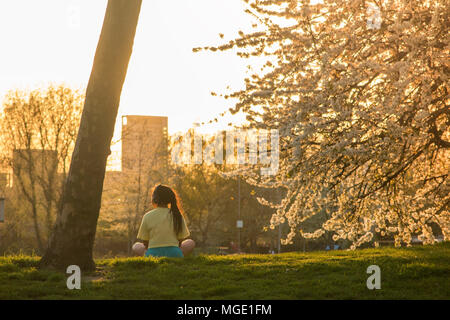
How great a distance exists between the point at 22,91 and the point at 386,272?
34.7 metres

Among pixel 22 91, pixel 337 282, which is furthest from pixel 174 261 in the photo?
pixel 22 91

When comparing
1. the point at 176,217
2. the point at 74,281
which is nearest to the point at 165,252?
the point at 176,217

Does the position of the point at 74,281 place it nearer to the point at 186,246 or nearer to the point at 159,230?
the point at 159,230

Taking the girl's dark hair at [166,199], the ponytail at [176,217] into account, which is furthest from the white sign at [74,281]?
the girl's dark hair at [166,199]

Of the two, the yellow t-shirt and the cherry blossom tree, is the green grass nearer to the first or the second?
the yellow t-shirt

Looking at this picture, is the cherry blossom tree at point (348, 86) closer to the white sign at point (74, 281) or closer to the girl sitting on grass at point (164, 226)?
the girl sitting on grass at point (164, 226)

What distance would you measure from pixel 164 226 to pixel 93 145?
4.91 feet

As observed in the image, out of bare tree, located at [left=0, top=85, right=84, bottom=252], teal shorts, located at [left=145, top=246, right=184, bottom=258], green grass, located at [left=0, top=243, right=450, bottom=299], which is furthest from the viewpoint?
bare tree, located at [left=0, top=85, right=84, bottom=252]

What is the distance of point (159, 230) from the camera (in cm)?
852

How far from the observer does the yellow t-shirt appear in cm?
841

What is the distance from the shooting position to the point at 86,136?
311 inches

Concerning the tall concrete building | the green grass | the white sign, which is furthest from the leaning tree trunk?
the tall concrete building
